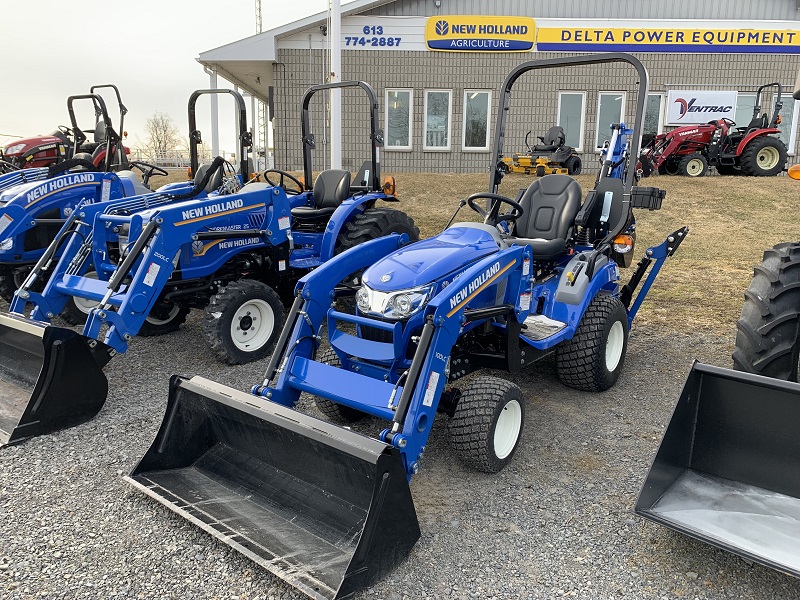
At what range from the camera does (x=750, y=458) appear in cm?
280

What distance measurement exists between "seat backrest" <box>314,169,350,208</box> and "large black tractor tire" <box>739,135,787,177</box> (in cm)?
1161

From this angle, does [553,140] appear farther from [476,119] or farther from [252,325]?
[476,119]

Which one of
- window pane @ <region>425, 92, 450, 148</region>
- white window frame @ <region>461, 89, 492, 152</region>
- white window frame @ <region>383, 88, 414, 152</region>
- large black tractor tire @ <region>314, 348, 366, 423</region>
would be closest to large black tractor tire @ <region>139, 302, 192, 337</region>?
large black tractor tire @ <region>314, 348, 366, 423</region>

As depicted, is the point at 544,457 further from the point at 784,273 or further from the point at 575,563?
the point at 784,273

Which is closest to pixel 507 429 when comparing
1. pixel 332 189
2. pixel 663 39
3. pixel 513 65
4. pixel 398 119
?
pixel 332 189

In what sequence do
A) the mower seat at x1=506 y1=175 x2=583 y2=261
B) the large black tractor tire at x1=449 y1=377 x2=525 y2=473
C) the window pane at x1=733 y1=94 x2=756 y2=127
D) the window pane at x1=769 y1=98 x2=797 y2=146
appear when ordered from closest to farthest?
the large black tractor tire at x1=449 y1=377 x2=525 y2=473 → the mower seat at x1=506 y1=175 x2=583 y2=261 → the window pane at x1=733 y1=94 x2=756 y2=127 → the window pane at x1=769 y1=98 x2=797 y2=146

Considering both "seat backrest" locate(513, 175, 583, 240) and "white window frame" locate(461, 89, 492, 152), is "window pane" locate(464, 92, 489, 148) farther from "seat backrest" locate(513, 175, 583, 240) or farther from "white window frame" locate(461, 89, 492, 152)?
"seat backrest" locate(513, 175, 583, 240)

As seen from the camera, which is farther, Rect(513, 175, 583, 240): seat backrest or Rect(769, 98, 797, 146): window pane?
Rect(769, 98, 797, 146): window pane

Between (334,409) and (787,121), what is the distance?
17211mm

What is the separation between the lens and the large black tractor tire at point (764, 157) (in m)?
14.5

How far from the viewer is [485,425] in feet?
10.3

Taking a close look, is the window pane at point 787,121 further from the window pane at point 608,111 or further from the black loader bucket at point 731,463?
the black loader bucket at point 731,463

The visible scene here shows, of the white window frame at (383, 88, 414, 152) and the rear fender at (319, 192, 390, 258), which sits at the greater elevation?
the white window frame at (383, 88, 414, 152)

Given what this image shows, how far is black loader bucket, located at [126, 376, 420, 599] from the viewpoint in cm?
239
